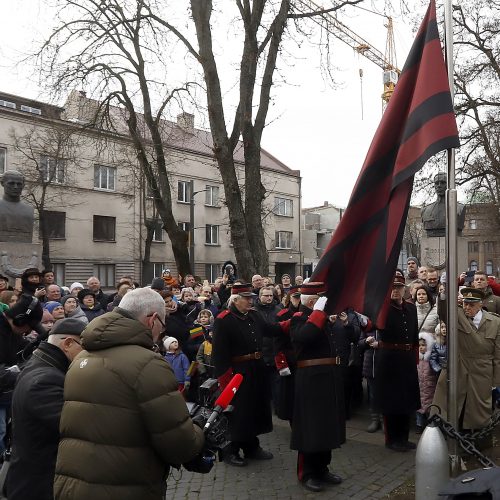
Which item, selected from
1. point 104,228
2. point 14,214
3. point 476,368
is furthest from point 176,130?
point 476,368

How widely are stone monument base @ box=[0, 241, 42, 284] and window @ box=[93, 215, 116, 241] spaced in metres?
24.3

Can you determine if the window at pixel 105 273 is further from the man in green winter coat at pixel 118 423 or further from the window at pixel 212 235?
the man in green winter coat at pixel 118 423

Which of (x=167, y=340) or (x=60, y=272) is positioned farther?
(x=60, y=272)

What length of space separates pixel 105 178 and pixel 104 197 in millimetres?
1244

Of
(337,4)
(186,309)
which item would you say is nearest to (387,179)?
(186,309)

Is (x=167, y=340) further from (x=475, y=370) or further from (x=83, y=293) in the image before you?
(x=83, y=293)

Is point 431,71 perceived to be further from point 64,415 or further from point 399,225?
point 64,415

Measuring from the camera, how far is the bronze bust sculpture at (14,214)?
29.0ft

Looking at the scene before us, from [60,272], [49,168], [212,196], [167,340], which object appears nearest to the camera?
[167,340]

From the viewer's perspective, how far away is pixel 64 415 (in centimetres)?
256

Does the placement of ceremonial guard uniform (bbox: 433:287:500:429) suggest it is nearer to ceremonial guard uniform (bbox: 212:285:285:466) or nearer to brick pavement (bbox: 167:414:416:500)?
brick pavement (bbox: 167:414:416:500)

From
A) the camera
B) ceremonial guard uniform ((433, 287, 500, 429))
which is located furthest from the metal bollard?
ceremonial guard uniform ((433, 287, 500, 429))

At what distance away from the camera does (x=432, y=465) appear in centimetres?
382

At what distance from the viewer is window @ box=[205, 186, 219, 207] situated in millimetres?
39588
